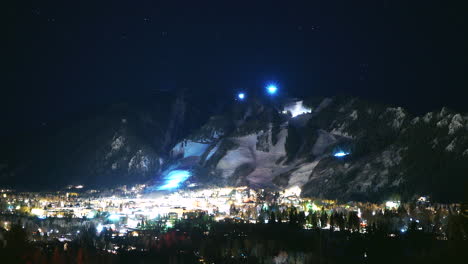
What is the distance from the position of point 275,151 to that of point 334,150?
2049 cm

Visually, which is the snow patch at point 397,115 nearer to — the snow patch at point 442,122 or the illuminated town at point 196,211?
the snow patch at point 442,122

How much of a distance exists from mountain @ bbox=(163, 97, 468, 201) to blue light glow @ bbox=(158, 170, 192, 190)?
3.81m

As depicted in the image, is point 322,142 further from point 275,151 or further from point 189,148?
point 189,148

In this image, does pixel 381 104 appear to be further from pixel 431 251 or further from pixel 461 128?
pixel 431 251

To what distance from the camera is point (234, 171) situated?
148 m

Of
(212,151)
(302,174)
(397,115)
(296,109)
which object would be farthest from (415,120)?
(212,151)

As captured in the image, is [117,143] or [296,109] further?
[296,109]

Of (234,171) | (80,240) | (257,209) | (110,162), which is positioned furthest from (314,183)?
(110,162)

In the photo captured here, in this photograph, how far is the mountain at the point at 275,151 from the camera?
109688 mm

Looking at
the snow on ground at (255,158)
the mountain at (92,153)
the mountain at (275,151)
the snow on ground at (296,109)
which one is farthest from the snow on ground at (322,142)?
the mountain at (92,153)

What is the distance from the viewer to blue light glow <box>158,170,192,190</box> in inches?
5583

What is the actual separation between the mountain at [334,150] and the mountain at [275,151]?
252 mm

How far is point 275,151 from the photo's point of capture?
153m

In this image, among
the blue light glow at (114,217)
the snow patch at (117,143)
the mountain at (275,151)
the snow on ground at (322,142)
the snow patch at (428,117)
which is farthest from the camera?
the snow patch at (117,143)
